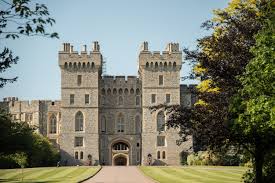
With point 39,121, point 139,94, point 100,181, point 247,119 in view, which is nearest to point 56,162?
point 39,121

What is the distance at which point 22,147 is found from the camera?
2345 centimetres

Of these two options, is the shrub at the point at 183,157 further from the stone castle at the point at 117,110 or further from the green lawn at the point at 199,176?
the green lawn at the point at 199,176

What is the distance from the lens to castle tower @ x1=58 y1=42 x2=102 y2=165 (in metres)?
65.0

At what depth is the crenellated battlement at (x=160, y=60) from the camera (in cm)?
6694

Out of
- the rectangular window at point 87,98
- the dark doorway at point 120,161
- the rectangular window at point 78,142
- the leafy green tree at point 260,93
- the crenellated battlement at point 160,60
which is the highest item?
the crenellated battlement at point 160,60

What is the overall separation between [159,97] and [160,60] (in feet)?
16.6

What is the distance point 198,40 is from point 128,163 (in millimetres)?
46387

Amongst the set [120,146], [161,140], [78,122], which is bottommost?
[120,146]

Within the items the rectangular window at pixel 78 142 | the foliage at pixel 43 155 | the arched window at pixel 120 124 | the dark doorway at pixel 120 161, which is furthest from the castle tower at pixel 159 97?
the foliage at pixel 43 155

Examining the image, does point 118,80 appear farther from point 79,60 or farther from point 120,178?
point 120,178

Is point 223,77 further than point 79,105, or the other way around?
point 79,105

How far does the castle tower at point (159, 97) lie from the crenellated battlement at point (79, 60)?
19.7ft

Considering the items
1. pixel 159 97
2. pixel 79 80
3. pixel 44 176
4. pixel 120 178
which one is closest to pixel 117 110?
pixel 159 97

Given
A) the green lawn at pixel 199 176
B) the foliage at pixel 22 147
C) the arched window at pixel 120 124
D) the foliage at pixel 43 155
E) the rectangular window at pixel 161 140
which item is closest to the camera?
the foliage at pixel 22 147
